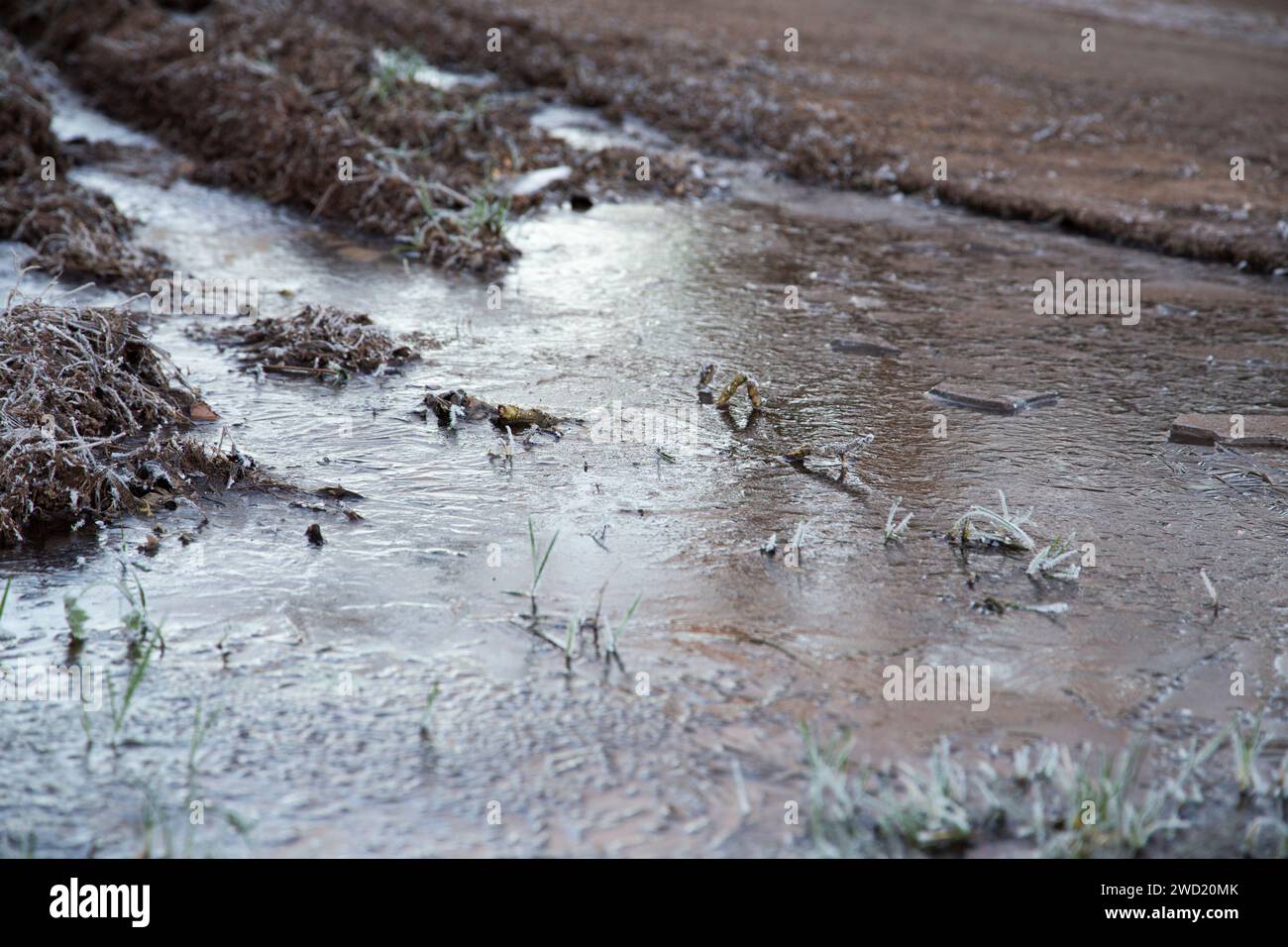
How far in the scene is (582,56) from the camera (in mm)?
9758

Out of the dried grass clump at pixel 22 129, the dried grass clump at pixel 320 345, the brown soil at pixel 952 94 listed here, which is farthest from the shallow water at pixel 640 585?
the dried grass clump at pixel 22 129

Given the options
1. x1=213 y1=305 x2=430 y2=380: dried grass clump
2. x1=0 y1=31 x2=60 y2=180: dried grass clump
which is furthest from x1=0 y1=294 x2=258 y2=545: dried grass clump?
x1=0 y1=31 x2=60 y2=180: dried grass clump

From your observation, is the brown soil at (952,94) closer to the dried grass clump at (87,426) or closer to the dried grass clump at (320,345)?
the dried grass clump at (320,345)

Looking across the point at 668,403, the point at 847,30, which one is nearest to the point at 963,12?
the point at 847,30

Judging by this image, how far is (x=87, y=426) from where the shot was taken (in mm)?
3859

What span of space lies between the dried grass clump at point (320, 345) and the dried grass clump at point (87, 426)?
15.1 inches

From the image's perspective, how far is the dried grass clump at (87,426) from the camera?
3406 mm

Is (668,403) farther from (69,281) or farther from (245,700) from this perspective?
(69,281)

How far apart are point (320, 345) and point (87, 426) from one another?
99 cm

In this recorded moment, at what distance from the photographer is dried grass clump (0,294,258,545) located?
3.41 m

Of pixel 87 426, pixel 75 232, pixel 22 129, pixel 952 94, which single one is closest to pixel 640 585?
pixel 87 426

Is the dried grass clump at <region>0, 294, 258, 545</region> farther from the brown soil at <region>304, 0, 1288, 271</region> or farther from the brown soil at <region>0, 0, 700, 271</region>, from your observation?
the brown soil at <region>304, 0, 1288, 271</region>

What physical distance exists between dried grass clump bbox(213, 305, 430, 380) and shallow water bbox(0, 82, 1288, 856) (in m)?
0.12
